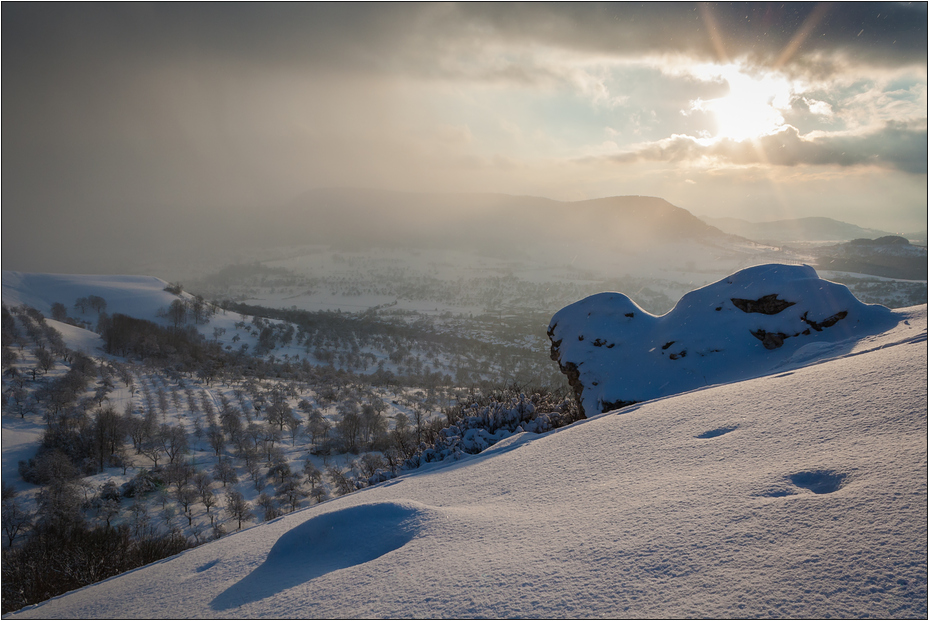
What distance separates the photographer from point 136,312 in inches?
2844

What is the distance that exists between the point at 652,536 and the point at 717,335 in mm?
7798

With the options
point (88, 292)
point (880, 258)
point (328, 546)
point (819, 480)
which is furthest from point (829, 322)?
point (88, 292)

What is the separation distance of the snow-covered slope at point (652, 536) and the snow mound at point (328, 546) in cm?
1

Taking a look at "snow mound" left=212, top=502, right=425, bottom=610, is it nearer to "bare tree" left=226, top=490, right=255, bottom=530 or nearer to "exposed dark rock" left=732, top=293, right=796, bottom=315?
"exposed dark rock" left=732, top=293, right=796, bottom=315

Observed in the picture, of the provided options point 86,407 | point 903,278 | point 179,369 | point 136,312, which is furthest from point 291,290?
point 903,278

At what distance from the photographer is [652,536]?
1.94 m

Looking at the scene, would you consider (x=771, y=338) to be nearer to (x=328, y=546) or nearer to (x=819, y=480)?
(x=819, y=480)

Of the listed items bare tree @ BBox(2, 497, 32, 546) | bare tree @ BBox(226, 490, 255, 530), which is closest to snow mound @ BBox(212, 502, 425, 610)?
bare tree @ BBox(226, 490, 255, 530)

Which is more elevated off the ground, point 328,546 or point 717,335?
point 717,335

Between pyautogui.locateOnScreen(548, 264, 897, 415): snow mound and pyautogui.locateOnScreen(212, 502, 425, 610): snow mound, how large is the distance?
6177mm

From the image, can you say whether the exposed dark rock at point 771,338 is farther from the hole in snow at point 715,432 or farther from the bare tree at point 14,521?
the bare tree at point 14,521

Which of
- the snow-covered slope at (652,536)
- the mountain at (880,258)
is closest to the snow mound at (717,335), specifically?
the snow-covered slope at (652,536)

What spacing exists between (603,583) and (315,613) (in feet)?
4.40

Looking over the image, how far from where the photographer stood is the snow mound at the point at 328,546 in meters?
2.47
